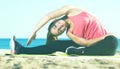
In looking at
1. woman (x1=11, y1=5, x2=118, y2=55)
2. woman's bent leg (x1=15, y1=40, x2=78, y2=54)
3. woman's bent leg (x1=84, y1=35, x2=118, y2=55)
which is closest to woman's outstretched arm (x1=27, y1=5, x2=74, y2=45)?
woman (x1=11, y1=5, x2=118, y2=55)

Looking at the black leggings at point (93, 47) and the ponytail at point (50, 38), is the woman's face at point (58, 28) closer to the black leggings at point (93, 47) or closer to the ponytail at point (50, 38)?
the ponytail at point (50, 38)

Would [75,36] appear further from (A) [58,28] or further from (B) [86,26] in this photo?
(A) [58,28]

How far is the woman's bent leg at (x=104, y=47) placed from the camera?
19.0 meters

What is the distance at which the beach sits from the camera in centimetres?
1911

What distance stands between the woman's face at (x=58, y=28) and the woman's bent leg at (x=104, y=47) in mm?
1247

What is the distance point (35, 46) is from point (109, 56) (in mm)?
2981

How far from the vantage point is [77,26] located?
19188mm

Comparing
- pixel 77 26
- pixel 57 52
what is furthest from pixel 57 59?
pixel 77 26

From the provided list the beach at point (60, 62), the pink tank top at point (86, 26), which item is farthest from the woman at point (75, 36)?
the beach at point (60, 62)

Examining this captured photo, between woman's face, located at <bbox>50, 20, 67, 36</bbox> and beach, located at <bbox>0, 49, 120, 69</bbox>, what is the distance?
2.81 feet

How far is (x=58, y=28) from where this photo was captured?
19312 millimetres

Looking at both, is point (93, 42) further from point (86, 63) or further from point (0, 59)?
point (0, 59)

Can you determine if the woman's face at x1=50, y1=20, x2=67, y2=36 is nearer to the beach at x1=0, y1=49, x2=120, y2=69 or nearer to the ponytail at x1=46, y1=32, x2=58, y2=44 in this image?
the ponytail at x1=46, y1=32, x2=58, y2=44

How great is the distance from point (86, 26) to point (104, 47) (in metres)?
1.09
